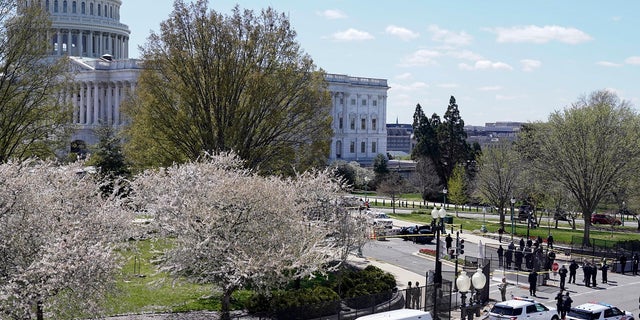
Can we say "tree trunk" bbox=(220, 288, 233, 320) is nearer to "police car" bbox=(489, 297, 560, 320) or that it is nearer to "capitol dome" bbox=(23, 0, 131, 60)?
"police car" bbox=(489, 297, 560, 320)

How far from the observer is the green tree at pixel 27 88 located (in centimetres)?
4412

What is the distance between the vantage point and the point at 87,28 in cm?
15850

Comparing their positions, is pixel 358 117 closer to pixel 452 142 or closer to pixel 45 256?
pixel 452 142

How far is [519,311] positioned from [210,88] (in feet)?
84.7

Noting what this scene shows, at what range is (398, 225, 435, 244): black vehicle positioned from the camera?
57750 mm

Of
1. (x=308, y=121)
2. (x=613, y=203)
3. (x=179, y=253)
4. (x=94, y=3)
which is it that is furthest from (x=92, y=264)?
(x=94, y=3)

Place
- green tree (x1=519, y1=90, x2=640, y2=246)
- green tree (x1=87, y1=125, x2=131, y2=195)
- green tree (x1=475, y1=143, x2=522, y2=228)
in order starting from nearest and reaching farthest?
1. green tree (x1=519, y1=90, x2=640, y2=246)
2. green tree (x1=87, y1=125, x2=131, y2=195)
3. green tree (x1=475, y1=143, x2=522, y2=228)

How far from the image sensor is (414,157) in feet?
356

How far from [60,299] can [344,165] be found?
8889 cm

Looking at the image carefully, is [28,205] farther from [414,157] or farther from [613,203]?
[414,157]

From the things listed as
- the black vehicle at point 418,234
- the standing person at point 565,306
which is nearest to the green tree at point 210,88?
the black vehicle at point 418,234

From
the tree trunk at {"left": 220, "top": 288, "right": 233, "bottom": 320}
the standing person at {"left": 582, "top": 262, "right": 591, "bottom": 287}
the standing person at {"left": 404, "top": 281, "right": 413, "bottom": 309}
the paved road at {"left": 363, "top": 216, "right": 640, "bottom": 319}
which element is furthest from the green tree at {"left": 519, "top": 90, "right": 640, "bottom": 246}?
the tree trunk at {"left": 220, "top": 288, "right": 233, "bottom": 320}

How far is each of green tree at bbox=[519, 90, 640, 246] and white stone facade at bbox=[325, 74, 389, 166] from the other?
87146mm

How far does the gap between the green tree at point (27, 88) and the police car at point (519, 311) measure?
2815 cm
